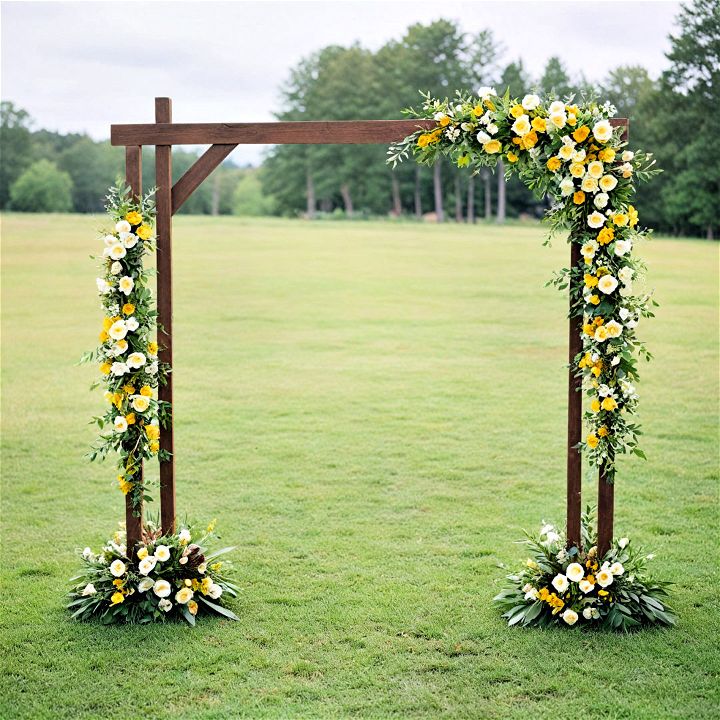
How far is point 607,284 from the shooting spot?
193 inches

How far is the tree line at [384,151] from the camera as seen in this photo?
4181 cm

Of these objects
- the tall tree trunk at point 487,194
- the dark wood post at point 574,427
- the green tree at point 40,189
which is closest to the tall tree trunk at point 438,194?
the tall tree trunk at point 487,194

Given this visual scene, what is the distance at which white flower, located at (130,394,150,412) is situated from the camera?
205 inches

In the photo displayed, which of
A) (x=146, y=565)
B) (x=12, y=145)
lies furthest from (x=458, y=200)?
(x=146, y=565)

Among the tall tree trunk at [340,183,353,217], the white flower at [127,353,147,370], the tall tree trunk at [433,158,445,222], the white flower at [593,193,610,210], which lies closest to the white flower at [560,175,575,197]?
the white flower at [593,193,610,210]

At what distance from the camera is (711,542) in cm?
692

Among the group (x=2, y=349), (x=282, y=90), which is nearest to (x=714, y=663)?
(x=2, y=349)

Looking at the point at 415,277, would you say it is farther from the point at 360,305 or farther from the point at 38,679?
the point at 38,679

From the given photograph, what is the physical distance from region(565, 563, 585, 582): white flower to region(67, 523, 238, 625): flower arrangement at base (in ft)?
6.45

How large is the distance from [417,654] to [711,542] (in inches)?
116

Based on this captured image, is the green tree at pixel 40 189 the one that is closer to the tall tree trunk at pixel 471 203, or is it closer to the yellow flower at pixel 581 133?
the tall tree trunk at pixel 471 203

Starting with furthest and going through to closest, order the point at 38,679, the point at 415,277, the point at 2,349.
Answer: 1. the point at 415,277
2. the point at 2,349
3. the point at 38,679

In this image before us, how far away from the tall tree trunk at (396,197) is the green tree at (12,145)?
17.8 meters

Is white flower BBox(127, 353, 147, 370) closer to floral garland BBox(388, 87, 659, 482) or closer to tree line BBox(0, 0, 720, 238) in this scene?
floral garland BBox(388, 87, 659, 482)
